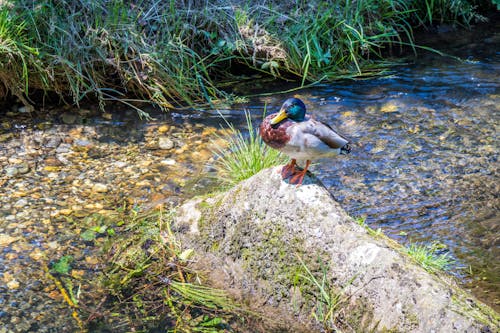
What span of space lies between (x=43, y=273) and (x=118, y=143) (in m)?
1.86

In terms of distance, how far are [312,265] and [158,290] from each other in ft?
3.24

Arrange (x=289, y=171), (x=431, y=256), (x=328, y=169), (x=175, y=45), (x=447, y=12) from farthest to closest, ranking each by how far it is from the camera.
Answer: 1. (x=447, y=12)
2. (x=175, y=45)
3. (x=328, y=169)
4. (x=431, y=256)
5. (x=289, y=171)

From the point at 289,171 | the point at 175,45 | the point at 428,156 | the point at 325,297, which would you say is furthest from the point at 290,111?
the point at 175,45

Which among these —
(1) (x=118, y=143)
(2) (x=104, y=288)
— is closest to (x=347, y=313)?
(2) (x=104, y=288)

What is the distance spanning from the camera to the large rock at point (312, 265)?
2717 millimetres

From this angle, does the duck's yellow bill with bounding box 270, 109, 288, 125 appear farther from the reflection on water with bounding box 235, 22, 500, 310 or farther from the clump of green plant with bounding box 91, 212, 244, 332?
the reflection on water with bounding box 235, 22, 500, 310

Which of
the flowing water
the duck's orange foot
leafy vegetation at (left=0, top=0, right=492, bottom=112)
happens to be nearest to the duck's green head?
the duck's orange foot

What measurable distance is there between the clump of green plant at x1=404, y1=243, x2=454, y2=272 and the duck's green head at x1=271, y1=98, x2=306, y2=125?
97 cm

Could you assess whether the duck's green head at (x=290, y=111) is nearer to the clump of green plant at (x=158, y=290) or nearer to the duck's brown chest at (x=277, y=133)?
the duck's brown chest at (x=277, y=133)

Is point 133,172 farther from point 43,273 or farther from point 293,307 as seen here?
point 293,307

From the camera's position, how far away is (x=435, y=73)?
6.68 meters

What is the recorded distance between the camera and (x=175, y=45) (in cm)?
597

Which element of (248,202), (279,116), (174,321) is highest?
(279,116)

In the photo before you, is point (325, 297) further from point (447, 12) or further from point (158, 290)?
point (447, 12)
